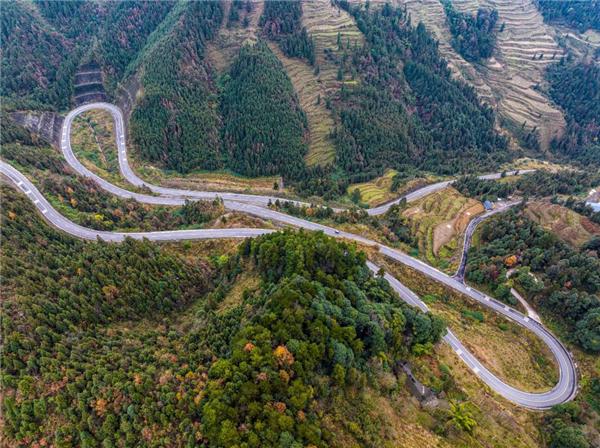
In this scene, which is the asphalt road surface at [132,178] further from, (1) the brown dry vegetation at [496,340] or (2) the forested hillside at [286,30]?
(2) the forested hillside at [286,30]

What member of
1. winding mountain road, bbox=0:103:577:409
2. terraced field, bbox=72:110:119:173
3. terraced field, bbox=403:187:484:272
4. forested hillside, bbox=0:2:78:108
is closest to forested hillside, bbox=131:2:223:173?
terraced field, bbox=72:110:119:173

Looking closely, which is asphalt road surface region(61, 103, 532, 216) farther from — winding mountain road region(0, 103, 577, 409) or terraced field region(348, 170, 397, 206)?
terraced field region(348, 170, 397, 206)

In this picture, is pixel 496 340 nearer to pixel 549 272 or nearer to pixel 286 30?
pixel 549 272

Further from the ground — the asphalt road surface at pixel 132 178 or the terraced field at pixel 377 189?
the asphalt road surface at pixel 132 178

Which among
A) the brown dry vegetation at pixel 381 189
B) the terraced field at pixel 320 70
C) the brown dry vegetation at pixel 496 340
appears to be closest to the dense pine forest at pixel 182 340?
the brown dry vegetation at pixel 496 340

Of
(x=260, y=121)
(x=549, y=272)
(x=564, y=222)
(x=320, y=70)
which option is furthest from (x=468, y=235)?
(x=320, y=70)
